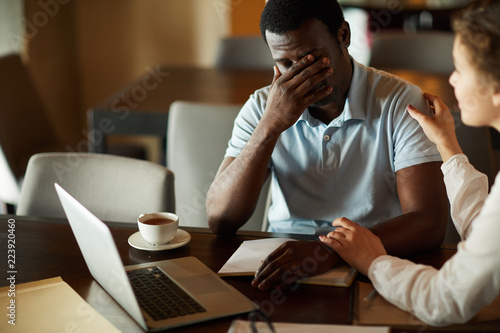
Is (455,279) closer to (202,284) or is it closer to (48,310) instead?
(202,284)

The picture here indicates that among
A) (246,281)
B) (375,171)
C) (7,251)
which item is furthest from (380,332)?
(7,251)

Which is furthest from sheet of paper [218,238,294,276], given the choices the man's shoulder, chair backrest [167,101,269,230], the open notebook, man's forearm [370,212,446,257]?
chair backrest [167,101,269,230]

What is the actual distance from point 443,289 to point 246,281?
1.22 ft

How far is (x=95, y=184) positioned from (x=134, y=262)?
486 millimetres

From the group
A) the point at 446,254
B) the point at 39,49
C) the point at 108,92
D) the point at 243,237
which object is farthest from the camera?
the point at 108,92

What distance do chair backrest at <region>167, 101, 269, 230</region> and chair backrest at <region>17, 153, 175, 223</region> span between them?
0.35 meters

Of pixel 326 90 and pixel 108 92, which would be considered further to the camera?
pixel 108 92

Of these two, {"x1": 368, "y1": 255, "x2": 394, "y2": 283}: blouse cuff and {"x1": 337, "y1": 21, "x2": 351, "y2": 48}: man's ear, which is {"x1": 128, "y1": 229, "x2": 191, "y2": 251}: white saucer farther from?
{"x1": 337, "y1": 21, "x2": 351, "y2": 48}: man's ear

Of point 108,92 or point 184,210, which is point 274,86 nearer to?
point 184,210

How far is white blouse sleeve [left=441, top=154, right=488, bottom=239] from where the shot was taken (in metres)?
1.13

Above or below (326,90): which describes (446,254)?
below

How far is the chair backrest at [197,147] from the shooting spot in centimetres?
194

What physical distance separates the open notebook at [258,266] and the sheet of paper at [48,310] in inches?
10.1

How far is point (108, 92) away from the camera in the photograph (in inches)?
170
